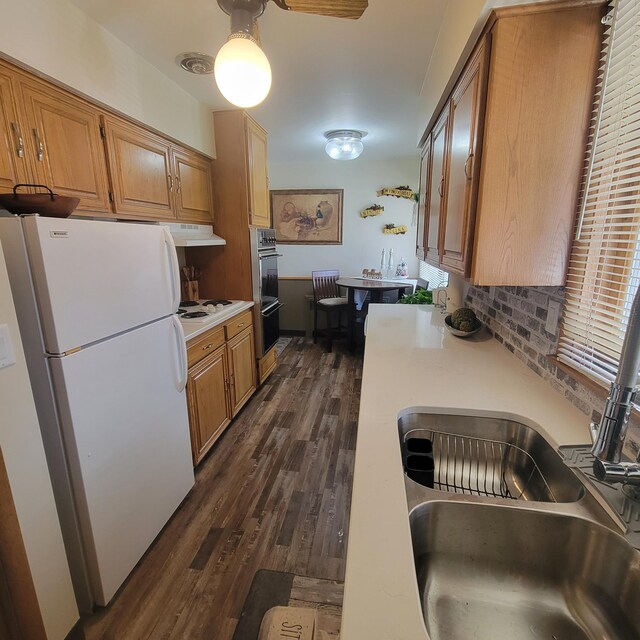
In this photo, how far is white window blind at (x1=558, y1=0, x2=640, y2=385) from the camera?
0.93 m

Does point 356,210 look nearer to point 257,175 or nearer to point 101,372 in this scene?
point 257,175

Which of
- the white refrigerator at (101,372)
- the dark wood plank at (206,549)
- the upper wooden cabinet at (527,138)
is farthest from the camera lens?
the dark wood plank at (206,549)

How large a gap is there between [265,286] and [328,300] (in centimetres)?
146

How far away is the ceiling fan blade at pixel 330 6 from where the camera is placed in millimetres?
A: 1281

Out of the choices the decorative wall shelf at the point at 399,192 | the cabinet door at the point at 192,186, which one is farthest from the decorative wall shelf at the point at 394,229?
the cabinet door at the point at 192,186

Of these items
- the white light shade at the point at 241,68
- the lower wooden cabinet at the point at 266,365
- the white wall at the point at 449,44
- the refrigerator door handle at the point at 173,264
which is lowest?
the lower wooden cabinet at the point at 266,365

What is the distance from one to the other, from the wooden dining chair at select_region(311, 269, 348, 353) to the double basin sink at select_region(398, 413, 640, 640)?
149 inches

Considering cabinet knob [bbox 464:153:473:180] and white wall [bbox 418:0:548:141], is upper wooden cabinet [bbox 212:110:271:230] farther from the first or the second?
cabinet knob [bbox 464:153:473:180]

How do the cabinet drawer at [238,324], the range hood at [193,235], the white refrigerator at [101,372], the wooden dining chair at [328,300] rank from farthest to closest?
1. the wooden dining chair at [328,300]
2. the cabinet drawer at [238,324]
3. the range hood at [193,235]
4. the white refrigerator at [101,372]

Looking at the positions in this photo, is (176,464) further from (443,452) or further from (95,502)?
(443,452)

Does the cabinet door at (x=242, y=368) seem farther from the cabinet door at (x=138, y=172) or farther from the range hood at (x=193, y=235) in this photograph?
the cabinet door at (x=138, y=172)

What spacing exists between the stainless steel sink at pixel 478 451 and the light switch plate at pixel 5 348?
1.24 meters

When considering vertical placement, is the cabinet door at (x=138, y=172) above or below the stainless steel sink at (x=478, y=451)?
above

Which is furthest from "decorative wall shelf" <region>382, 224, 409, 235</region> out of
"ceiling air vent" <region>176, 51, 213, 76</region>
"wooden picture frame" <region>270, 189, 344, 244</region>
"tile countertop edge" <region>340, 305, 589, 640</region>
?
"ceiling air vent" <region>176, 51, 213, 76</region>
